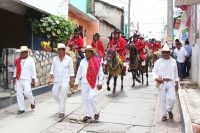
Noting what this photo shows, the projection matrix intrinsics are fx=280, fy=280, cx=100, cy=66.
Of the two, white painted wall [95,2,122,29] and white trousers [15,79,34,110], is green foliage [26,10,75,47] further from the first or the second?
white painted wall [95,2,122,29]

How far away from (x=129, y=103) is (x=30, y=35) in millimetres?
6507

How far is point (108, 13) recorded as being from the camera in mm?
33219

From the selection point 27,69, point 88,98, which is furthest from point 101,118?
point 27,69

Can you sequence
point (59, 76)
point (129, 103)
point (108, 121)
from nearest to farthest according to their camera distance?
1. point (108, 121)
2. point (59, 76)
3. point (129, 103)

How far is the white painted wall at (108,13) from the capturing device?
31.2 meters

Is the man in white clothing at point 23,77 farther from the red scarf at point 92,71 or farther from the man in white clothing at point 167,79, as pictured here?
the man in white clothing at point 167,79

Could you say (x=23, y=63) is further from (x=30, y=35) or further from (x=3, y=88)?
(x=30, y=35)

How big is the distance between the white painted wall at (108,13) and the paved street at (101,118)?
2309cm

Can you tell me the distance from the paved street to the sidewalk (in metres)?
0.30

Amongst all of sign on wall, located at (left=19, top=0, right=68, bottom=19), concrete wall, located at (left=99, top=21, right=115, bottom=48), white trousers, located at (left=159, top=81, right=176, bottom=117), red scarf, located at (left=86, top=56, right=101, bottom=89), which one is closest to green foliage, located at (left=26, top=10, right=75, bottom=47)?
sign on wall, located at (left=19, top=0, right=68, bottom=19)

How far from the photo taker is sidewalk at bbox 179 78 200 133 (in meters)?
5.45

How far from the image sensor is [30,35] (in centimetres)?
1295

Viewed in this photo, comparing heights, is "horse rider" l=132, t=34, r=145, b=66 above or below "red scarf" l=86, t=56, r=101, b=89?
above

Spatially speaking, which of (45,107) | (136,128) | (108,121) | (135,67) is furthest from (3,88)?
(135,67)
